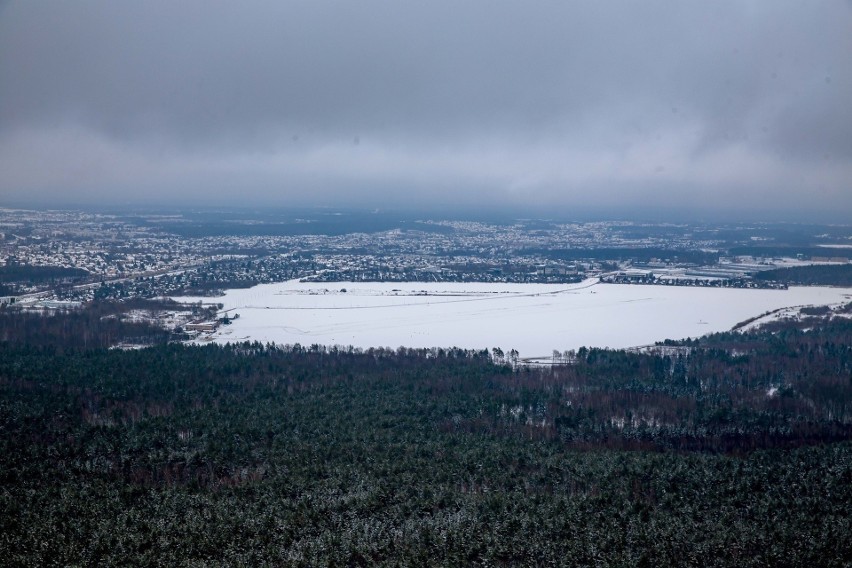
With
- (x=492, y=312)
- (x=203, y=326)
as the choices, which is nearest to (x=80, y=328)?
(x=203, y=326)

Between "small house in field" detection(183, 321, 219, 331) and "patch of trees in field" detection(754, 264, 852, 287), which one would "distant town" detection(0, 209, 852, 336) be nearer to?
"small house in field" detection(183, 321, 219, 331)

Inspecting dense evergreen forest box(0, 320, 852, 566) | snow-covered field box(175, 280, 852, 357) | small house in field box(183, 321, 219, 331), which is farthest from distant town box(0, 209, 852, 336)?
dense evergreen forest box(0, 320, 852, 566)

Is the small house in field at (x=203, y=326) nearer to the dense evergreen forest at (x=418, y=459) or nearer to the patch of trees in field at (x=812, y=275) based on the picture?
the dense evergreen forest at (x=418, y=459)

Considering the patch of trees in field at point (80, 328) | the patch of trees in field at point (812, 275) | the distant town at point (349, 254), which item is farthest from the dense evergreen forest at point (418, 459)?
the patch of trees in field at point (812, 275)

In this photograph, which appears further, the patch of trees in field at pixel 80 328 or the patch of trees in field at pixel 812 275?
the patch of trees in field at pixel 812 275

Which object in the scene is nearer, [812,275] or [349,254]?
[812,275]

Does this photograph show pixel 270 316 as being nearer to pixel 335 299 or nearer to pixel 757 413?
pixel 335 299

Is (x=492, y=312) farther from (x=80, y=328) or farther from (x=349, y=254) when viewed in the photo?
(x=349, y=254)

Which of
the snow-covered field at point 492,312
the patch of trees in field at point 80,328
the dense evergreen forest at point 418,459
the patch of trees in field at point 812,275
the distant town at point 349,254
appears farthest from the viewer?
the patch of trees in field at point 812,275
